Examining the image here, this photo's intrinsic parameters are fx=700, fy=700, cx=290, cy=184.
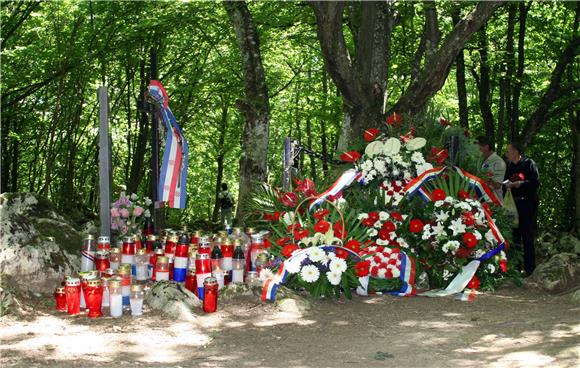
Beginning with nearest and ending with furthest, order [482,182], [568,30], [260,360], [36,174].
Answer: [260,360] → [482,182] → [568,30] → [36,174]

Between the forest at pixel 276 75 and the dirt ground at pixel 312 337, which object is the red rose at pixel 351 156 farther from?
the dirt ground at pixel 312 337

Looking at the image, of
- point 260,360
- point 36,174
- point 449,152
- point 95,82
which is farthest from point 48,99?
point 260,360

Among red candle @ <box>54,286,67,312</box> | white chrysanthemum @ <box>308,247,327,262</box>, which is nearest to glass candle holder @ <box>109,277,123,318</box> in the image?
Answer: red candle @ <box>54,286,67,312</box>

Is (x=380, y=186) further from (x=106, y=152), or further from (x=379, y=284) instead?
(x=106, y=152)

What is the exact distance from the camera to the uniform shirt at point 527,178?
31.2 ft

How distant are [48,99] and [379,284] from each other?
15049 millimetres

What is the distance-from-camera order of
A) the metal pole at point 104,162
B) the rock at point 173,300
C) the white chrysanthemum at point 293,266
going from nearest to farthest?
the rock at point 173,300
the white chrysanthemum at point 293,266
the metal pole at point 104,162

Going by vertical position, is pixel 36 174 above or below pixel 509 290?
above

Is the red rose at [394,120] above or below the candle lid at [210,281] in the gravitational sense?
above

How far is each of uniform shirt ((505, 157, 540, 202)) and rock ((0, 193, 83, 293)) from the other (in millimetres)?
5778

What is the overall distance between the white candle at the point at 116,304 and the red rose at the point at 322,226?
7.92 ft

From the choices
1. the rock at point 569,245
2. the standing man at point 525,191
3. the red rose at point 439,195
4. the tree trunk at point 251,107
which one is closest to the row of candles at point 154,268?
the red rose at point 439,195

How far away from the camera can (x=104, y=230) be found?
846 centimetres

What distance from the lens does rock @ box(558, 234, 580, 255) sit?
13.4 metres
